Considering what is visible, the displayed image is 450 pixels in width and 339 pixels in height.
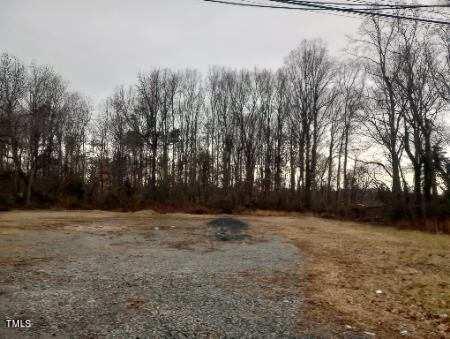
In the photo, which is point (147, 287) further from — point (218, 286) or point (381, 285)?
point (381, 285)

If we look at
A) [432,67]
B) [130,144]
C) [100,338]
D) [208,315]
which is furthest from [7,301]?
[130,144]

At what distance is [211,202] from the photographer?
30.1 metres

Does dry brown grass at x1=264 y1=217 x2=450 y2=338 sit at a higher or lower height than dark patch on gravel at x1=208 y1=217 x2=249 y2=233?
lower

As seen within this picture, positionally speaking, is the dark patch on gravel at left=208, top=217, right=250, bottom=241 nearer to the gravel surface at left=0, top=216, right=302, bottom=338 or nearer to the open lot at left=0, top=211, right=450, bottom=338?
the open lot at left=0, top=211, right=450, bottom=338

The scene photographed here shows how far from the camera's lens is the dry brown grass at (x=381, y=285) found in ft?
20.5

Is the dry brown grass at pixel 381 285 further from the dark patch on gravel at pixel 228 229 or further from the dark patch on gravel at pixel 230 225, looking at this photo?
the dark patch on gravel at pixel 230 225

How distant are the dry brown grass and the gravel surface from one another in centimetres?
57

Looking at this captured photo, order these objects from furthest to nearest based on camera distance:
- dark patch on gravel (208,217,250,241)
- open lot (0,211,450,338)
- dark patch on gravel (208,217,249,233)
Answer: dark patch on gravel (208,217,249,233) < dark patch on gravel (208,217,250,241) < open lot (0,211,450,338)

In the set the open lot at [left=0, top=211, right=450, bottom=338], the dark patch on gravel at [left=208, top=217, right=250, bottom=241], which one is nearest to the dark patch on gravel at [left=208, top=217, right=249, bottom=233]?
the dark patch on gravel at [left=208, top=217, right=250, bottom=241]

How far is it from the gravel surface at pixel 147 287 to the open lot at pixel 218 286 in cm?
2

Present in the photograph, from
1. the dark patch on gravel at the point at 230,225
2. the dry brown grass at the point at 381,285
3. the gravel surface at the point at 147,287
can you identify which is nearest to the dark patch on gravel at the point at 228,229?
the dark patch on gravel at the point at 230,225

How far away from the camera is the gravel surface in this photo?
18.7 ft

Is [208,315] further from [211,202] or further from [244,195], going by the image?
[244,195]

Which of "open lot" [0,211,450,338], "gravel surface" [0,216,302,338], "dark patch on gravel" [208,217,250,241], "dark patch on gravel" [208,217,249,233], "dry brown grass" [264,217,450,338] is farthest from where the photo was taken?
"dark patch on gravel" [208,217,249,233]
